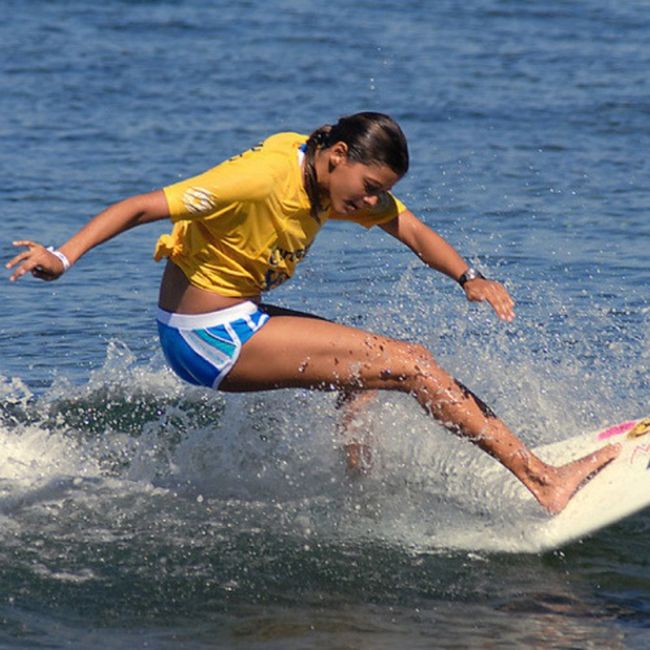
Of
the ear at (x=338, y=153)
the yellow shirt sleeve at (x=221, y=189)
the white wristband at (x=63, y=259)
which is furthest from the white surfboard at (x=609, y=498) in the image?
the white wristband at (x=63, y=259)

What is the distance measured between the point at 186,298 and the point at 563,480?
1806mm

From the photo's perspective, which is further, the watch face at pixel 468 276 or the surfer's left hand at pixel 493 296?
the watch face at pixel 468 276

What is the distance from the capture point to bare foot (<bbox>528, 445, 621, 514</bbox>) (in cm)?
671

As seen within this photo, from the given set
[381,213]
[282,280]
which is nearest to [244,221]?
[282,280]

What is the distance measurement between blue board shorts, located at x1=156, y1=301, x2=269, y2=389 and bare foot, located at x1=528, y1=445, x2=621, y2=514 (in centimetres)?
138

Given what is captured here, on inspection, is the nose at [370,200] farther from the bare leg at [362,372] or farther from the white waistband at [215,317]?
the white waistband at [215,317]

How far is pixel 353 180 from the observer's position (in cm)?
624

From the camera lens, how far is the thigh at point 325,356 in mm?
6441

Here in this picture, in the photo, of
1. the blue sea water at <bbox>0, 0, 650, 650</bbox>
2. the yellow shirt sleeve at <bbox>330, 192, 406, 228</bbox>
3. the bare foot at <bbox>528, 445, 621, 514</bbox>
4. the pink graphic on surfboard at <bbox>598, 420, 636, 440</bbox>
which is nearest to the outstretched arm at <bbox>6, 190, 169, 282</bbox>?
the yellow shirt sleeve at <bbox>330, 192, 406, 228</bbox>

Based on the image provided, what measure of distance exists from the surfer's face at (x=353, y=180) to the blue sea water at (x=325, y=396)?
132cm

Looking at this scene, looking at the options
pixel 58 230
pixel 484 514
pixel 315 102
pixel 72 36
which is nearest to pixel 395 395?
pixel 484 514

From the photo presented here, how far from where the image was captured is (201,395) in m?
8.92

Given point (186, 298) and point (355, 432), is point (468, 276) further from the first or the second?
point (186, 298)

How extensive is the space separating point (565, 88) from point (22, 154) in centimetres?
591
